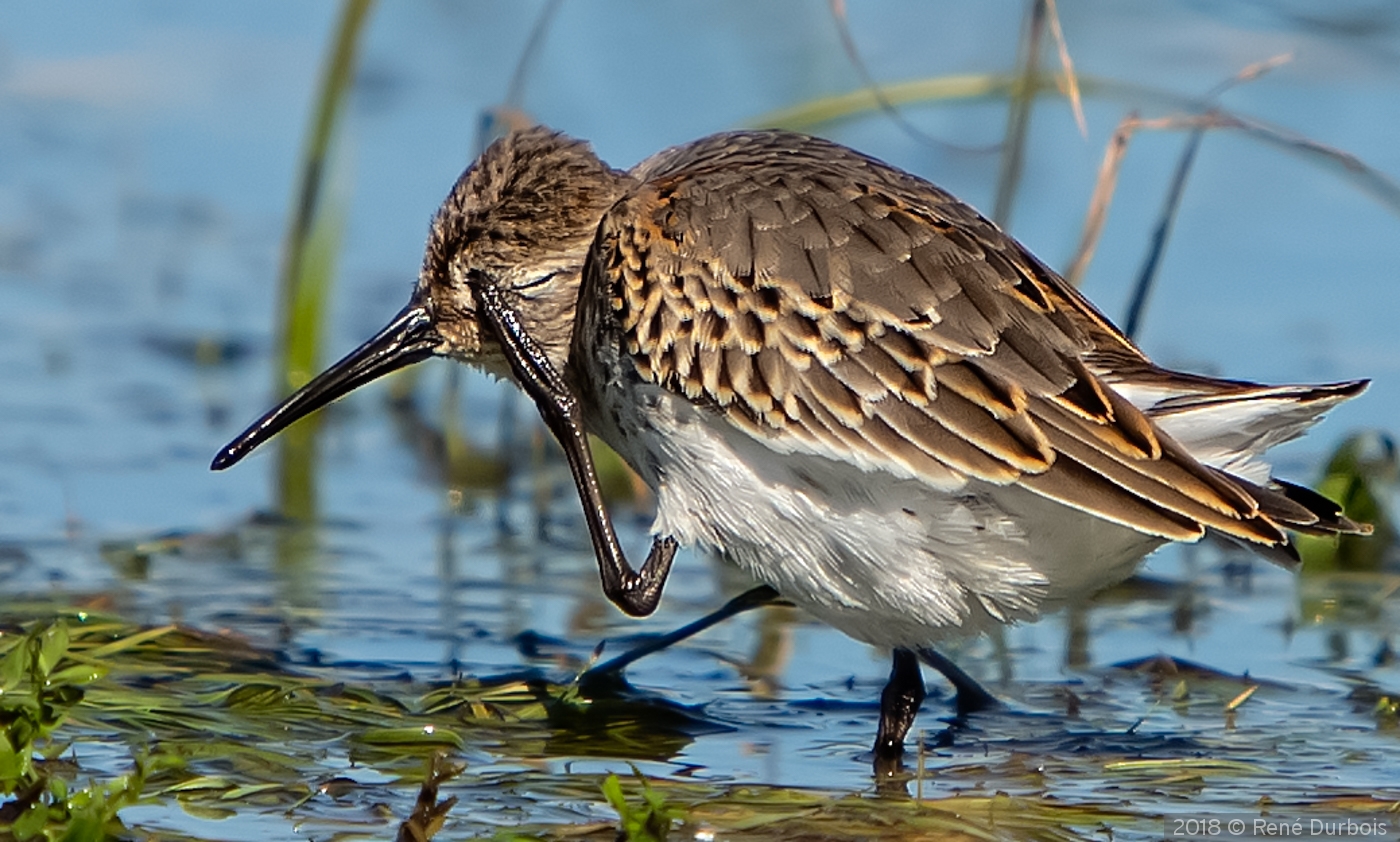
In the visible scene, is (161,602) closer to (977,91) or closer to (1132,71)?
(977,91)

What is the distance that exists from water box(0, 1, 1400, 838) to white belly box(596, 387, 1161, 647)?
1.46 ft

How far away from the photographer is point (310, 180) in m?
8.52

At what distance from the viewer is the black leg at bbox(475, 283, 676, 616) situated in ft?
20.7

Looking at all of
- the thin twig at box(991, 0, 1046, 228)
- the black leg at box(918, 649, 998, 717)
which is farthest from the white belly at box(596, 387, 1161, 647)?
the thin twig at box(991, 0, 1046, 228)

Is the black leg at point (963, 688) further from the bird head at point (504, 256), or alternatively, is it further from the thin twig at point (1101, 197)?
the thin twig at point (1101, 197)

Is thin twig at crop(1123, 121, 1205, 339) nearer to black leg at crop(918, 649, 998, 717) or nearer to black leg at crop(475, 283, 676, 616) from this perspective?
Result: black leg at crop(918, 649, 998, 717)

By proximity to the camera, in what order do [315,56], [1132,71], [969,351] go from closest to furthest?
[969,351] < [1132,71] < [315,56]

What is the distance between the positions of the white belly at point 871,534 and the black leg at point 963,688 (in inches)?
16.4

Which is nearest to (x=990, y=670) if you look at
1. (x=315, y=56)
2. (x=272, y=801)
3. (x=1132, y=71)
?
(x=272, y=801)

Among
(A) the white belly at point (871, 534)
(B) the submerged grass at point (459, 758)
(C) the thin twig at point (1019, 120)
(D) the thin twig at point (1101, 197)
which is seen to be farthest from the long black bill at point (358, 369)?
(D) the thin twig at point (1101, 197)

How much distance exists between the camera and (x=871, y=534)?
5.57 m

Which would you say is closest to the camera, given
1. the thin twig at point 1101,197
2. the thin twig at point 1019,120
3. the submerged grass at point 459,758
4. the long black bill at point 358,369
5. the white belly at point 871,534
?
the submerged grass at point 459,758

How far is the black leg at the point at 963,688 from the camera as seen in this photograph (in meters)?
6.26

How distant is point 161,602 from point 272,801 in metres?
2.07
